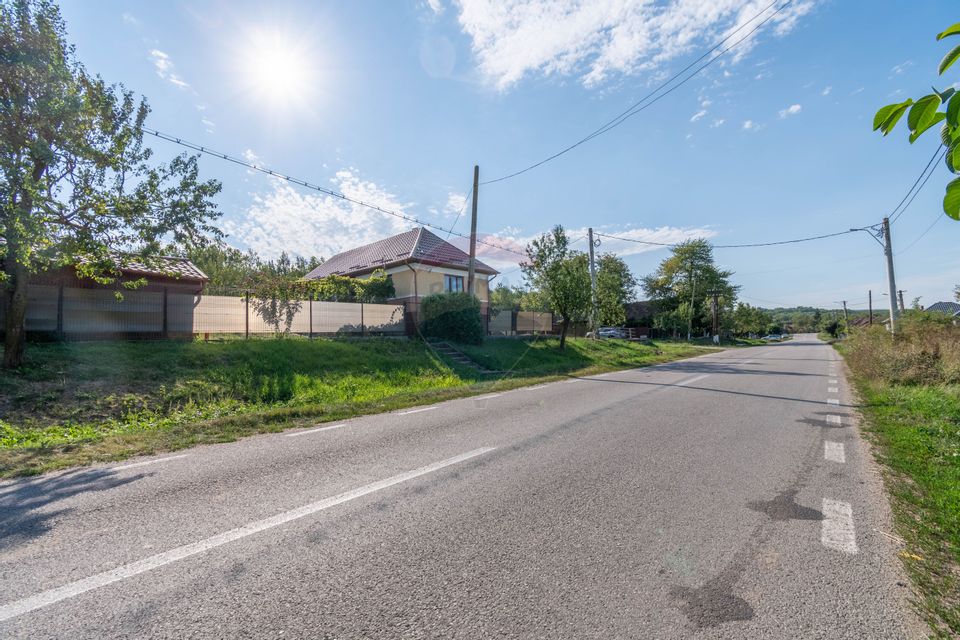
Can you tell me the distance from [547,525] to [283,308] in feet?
50.1

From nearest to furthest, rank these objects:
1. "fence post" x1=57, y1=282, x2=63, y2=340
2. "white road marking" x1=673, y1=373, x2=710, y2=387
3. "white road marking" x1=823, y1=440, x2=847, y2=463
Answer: "white road marking" x1=823, y1=440, x2=847, y2=463 < "fence post" x1=57, y1=282, x2=63, y2=340 < "white road marking" x1=673, y1=373, x2=710, y2=387

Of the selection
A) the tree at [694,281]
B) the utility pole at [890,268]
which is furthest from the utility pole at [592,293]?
the tree at [694,281]

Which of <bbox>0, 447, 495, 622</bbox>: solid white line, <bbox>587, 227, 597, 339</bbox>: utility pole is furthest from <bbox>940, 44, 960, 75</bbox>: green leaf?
<bbox>587, 227, 597, 339</bbox>: utility pole

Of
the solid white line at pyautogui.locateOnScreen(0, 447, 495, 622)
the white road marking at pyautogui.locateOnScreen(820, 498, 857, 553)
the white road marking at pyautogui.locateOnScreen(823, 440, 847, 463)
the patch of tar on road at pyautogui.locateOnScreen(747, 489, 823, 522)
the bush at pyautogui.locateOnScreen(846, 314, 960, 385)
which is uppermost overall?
the bush at pyautogui.locateOnScreen(846, 314, 960, 385)

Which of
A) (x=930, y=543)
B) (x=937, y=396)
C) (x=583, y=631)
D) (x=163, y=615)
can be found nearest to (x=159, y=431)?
(x=163, y=615)

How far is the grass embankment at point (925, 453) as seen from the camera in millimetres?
2541

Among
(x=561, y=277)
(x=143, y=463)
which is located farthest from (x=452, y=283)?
(x=143, y=463)

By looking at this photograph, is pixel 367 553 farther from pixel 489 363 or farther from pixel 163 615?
pixel 489 363

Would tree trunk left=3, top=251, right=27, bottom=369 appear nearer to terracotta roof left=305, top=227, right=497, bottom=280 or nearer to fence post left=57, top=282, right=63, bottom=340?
fence post left=57, top=282, right=63, bottom=340

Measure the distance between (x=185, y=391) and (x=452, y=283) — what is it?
19.6 metres

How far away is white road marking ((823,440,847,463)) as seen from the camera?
5.10 meters

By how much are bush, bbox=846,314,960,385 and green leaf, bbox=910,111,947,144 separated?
497 inches

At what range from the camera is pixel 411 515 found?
3.44 metres

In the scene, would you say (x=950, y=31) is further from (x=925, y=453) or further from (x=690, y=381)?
(x=690, y=381)
